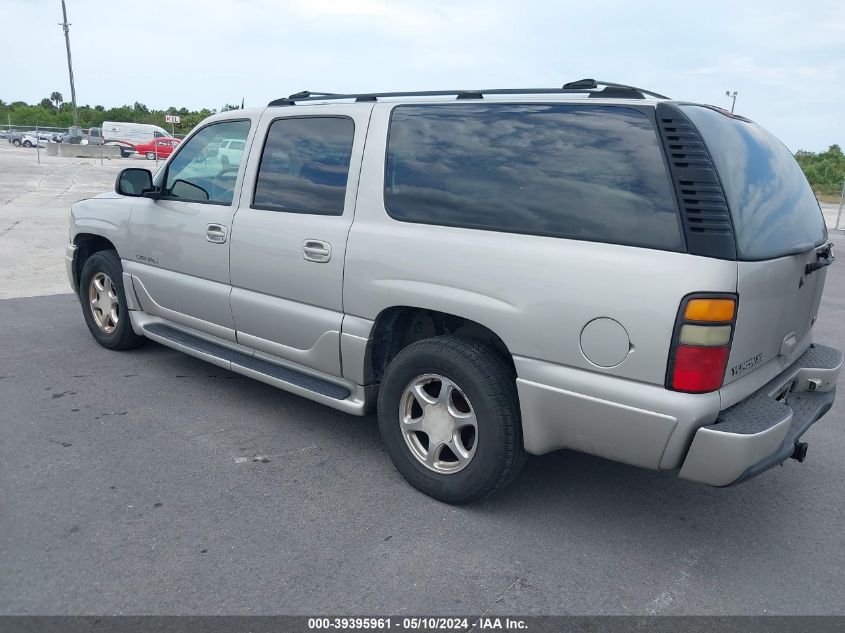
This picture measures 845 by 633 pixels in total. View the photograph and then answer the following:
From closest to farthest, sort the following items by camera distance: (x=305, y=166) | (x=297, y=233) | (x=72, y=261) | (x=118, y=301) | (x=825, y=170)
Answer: (x=297, y=233) → (x=305, y=166) → (x=118, y=301) → (x=72, y=261) → (x=825, y=170)

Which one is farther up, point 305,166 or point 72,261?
point 305,166

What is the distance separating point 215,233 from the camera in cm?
429

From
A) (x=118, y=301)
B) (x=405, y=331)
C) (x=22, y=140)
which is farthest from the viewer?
(x=22, y=140)

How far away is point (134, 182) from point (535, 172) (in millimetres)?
3059

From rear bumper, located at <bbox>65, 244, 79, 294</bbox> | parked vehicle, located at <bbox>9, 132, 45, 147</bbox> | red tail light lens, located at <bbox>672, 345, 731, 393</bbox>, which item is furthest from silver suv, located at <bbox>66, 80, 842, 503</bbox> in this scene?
parked vehicle, located at <bbox>9, 132, 45, 147</bbox>

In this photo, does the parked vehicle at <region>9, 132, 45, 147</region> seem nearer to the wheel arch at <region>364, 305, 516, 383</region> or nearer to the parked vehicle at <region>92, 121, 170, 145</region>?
the parked vehicle at <region>92, 121, 170, 145</region>

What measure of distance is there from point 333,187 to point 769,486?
9.18 ft

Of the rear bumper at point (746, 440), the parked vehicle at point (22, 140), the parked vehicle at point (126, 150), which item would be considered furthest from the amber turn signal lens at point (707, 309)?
the parked vehicle at point (22, 140)

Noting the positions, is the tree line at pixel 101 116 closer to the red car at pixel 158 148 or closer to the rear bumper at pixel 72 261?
the red car at pixel 158 148

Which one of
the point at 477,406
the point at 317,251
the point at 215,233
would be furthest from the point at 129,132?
the point at 477,406

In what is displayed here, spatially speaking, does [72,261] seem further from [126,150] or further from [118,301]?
[126,150]

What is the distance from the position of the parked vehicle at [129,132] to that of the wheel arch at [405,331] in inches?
1901

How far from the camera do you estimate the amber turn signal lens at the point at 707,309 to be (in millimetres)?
2570
